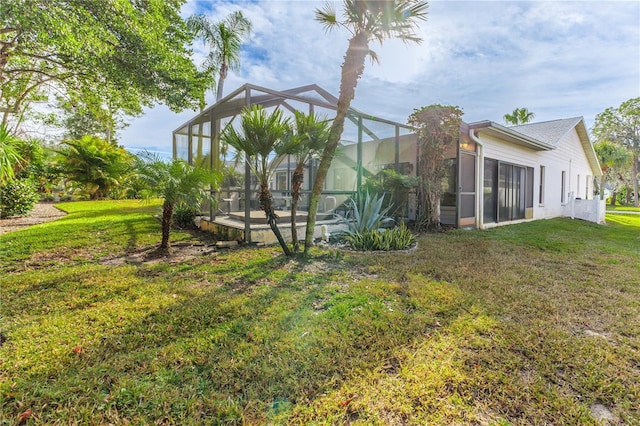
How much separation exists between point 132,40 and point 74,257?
517 centimetres

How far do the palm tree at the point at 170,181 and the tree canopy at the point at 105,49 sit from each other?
2.75 meters

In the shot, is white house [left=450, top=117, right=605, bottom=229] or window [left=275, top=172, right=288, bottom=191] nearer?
white house [left=450, top=117, right=605, bottom=229]

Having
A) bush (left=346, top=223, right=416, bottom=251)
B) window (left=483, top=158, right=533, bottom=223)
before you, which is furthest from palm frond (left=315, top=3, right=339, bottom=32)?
window (left=483, top=158, right=533, bottom=223)

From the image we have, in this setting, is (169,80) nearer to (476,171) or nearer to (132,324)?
(132,324)

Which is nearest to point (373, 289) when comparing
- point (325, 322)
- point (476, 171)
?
point (325, 322)

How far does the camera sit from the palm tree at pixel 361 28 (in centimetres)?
471

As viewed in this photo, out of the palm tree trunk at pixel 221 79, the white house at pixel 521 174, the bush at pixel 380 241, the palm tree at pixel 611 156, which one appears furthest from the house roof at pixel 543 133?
the palm tree trunk at pixel 221 79

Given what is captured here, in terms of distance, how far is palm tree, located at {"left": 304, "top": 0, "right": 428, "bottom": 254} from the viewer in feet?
15.5

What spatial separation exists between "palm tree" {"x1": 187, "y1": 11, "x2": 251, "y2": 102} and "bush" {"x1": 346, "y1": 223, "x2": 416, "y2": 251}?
13.3 meters

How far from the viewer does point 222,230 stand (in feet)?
23.5

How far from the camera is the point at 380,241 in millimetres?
6082

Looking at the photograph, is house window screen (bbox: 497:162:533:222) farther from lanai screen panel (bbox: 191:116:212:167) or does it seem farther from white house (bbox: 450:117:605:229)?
lanai screen panel (bbox: 191:116:212:167)

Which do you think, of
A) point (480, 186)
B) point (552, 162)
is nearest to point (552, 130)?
point (552, 162)

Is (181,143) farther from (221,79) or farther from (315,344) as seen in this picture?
(315,344)
